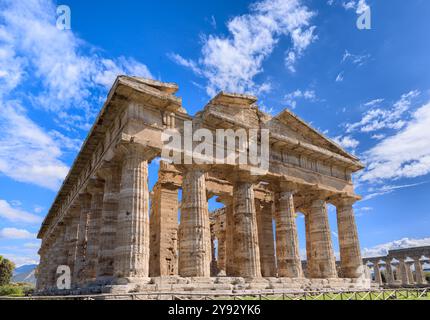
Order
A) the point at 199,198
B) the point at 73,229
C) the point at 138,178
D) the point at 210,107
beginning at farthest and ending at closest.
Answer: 1. the point at 73,229
2. the point at 210,107
3. the point at 199,198
4. the point at 138,178

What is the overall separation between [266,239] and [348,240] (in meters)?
5.48

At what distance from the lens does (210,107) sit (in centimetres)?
1798

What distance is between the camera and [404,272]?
3934cm

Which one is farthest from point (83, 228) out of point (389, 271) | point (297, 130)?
point (389, 271)

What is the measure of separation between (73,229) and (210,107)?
510 inches

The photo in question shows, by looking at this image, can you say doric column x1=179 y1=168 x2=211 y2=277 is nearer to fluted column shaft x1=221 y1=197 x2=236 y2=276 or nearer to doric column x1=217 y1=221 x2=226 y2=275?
fluted column shaft x1=221 y1=197 x2=236 y2=276

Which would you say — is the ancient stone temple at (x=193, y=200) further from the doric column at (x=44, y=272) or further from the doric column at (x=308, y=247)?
the doric column at (x=44, y=272)

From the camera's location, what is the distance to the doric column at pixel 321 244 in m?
21.5

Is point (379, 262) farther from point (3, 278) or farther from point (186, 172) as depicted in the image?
point (3, 278)

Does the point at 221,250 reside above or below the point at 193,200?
below

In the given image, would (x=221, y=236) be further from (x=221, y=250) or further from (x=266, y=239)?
(x=266, y=239)
